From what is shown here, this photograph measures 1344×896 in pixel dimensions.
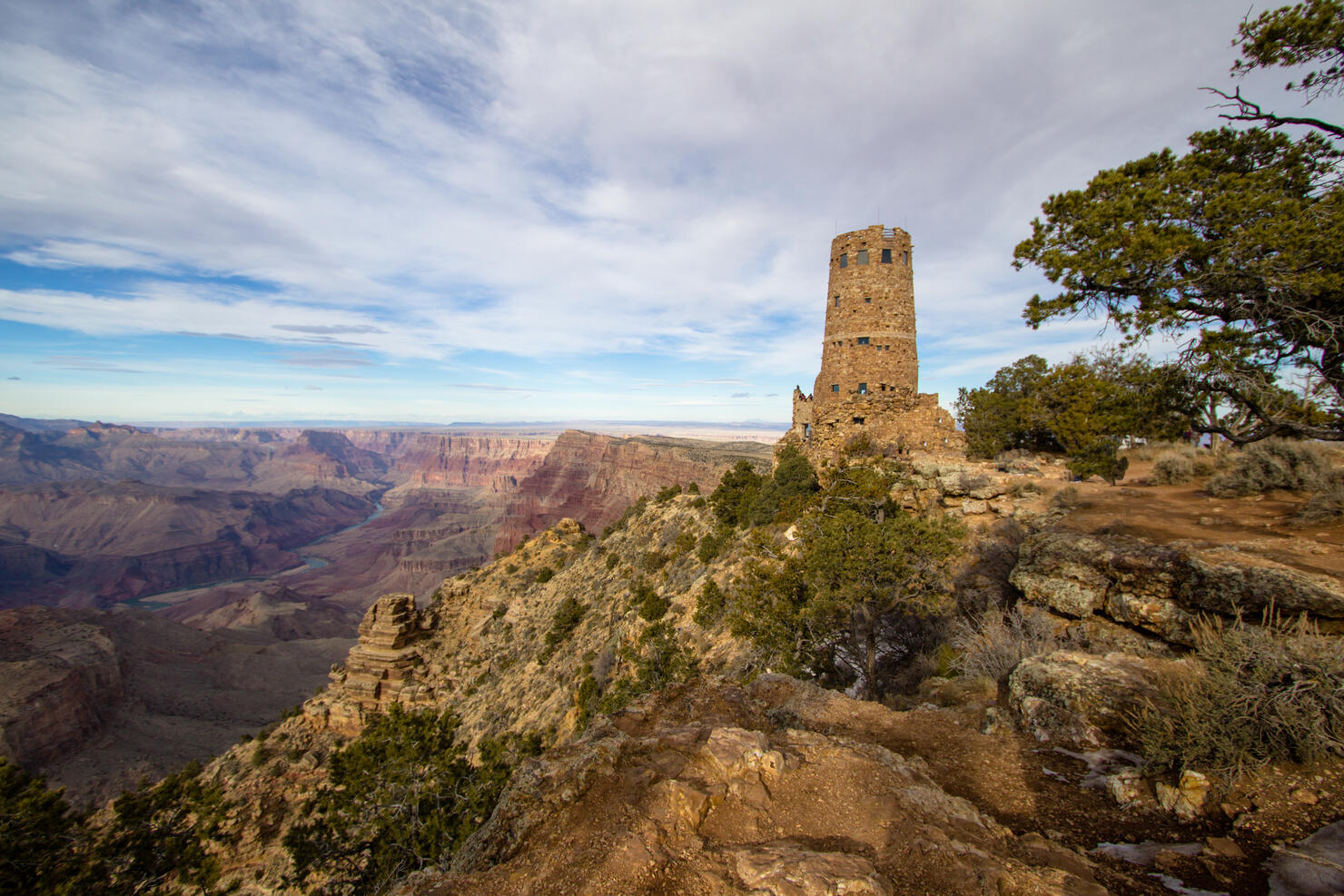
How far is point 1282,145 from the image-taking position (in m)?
10.9

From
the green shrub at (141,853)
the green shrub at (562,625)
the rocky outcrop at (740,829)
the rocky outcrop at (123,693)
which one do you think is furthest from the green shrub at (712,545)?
the rocky outcrop at (123,693)

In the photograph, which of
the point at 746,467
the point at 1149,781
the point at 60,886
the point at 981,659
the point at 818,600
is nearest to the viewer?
the point at 1149,781

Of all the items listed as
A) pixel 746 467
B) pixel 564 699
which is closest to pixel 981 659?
pixel 564 699

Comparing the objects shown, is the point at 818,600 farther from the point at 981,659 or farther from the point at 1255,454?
the point at 1255,454

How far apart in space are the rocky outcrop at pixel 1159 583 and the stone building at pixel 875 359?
1068 cm

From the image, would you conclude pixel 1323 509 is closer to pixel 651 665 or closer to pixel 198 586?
pixel 651 665

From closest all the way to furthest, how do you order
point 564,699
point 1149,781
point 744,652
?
point 1149,781
point 744,652
point 564,699

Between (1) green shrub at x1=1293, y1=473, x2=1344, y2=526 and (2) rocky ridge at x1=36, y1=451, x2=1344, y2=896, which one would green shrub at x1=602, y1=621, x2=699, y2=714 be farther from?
(1) green shrub at x1=1293, y1=473, x2=1344, y2=526

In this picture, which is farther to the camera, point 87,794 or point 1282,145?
point 87,794

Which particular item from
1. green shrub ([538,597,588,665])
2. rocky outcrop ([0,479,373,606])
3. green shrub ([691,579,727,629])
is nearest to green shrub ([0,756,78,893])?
green shrub ([691,579,727,629])

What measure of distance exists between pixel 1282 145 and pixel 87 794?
7243 centimetres

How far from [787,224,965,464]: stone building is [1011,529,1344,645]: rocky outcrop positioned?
35.0 ft

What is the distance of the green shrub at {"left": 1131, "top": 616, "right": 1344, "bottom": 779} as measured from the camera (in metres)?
4.30

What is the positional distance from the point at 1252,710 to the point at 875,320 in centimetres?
2000
